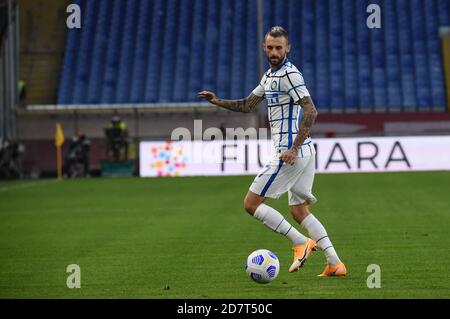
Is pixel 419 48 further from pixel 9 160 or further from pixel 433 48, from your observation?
pixel 9 160

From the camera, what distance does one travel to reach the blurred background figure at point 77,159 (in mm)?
38500

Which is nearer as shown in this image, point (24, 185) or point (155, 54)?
point (24, 185)

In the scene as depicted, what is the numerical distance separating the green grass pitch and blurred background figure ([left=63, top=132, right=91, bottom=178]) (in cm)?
1010

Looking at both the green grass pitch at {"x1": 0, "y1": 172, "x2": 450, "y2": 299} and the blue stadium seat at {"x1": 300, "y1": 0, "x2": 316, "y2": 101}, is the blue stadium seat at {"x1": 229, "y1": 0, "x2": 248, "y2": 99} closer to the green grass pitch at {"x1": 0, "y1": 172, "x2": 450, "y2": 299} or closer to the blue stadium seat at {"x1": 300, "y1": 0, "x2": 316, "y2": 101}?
the blue stadium seat at {"x1": 300, "y1": 0, "x2": 316, "y2": 101}

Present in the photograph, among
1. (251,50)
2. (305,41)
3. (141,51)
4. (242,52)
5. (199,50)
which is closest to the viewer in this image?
(305,41)

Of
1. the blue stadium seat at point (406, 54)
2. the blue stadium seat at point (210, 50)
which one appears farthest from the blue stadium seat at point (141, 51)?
the blue stadium seat at point (406, 54)

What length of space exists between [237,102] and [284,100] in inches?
28.1

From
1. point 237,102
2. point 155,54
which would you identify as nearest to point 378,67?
point 155,54

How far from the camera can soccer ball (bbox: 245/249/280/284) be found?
10.9 meters

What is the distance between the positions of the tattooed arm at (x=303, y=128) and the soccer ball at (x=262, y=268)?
37.4 inches

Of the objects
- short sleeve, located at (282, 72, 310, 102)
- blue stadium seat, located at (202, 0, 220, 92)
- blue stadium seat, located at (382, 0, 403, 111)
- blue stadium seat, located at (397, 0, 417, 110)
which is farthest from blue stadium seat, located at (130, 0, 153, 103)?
short sleeve, located at (282, 72, 310, 102)

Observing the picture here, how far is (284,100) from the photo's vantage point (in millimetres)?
11289

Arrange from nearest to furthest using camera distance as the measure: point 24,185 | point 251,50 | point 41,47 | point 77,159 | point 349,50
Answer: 1. point 24,185
2. point 77,159
3. point 41,47
4. point 349,50
5. point 251,50
